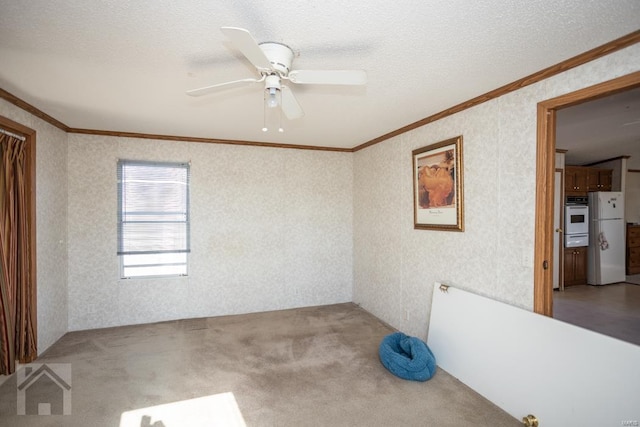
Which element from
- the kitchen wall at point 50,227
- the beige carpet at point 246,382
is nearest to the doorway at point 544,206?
the beige carpet at point 246,382

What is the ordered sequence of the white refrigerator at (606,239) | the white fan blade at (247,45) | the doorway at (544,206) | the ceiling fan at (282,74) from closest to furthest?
the white fan blade at (247,45), the ceiling fan at (282,74), the doorway at (544,206), the white refrigerator at (606,239)

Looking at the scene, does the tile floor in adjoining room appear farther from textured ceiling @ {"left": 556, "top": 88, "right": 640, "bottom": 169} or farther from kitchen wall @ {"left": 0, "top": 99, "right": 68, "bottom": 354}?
kitchen wall @ {"left": 0, "top": 99, "right": 68, "bottom": 354}

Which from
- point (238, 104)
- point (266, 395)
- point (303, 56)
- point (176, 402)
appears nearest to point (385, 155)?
point (238, 104)

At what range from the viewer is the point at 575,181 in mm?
5816

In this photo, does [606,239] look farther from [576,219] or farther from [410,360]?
[410,360]

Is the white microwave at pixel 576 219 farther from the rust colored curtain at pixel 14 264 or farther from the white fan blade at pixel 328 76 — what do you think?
the rust colored curtain at pixel 14 264

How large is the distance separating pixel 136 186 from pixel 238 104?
6.86ft

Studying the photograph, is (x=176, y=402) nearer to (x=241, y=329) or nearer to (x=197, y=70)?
(x=241, y=329)

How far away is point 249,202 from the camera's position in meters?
4.51

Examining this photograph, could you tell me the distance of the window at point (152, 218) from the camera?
400cm

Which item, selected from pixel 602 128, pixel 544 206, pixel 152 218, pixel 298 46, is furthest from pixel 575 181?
pixel 152 218

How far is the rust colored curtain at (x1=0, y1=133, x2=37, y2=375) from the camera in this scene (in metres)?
2.65

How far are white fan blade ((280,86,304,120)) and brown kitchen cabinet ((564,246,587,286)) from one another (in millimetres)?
5768

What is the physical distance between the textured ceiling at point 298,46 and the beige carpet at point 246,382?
252 centimetres
